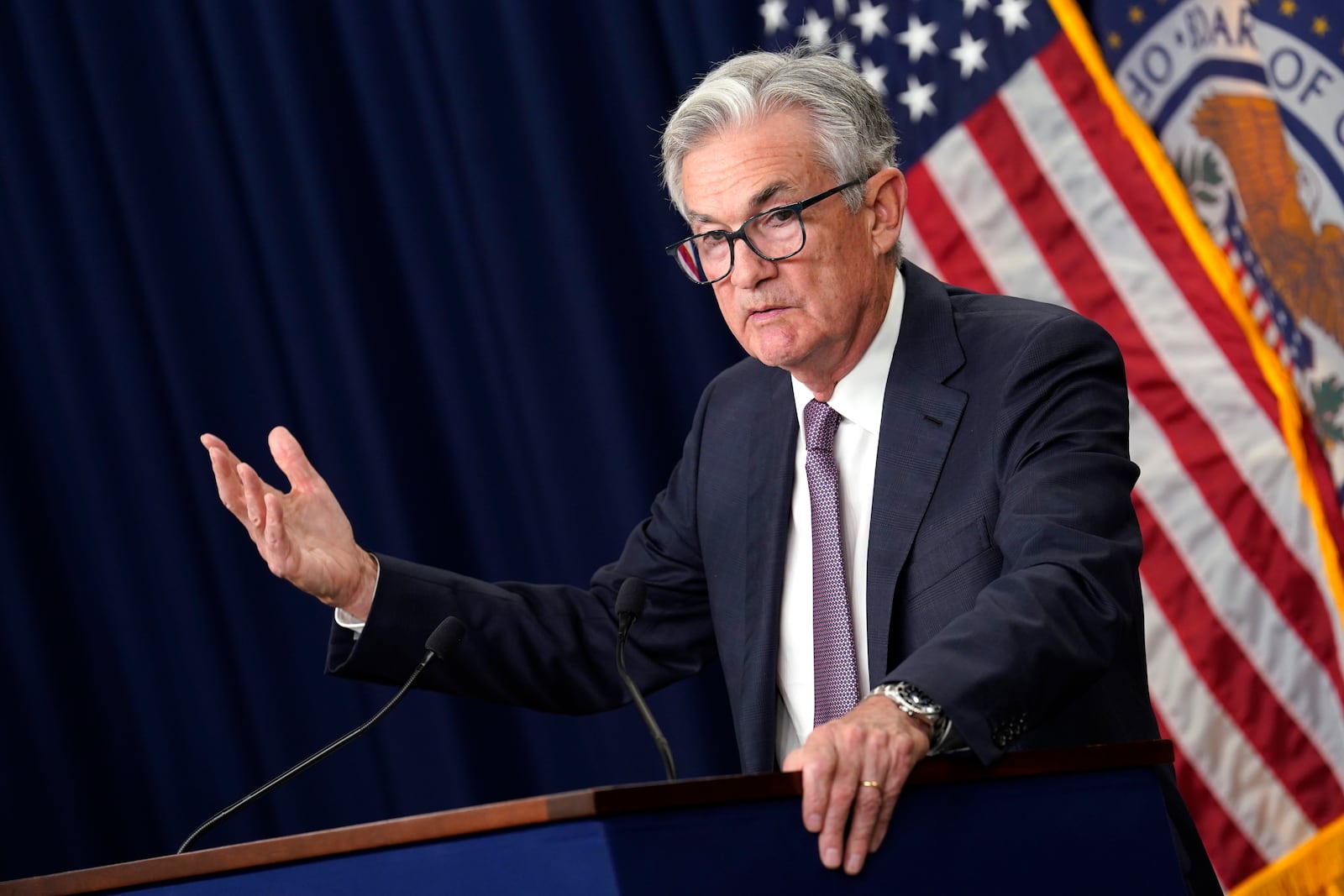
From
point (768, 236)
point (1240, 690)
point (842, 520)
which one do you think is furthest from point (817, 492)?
point (1240, 690)

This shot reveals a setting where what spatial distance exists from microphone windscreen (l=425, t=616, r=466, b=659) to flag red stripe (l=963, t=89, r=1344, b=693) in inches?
70.6

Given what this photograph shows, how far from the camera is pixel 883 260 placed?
7.02ft

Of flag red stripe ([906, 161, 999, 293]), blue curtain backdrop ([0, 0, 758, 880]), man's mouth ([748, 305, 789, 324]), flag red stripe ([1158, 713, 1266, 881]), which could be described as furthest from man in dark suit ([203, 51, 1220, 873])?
flag red stripe ([1158, 713, 1266, 881])

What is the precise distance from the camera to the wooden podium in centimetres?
114

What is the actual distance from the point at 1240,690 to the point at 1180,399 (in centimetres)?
61

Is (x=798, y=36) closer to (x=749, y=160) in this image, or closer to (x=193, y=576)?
(x=749, y=160)

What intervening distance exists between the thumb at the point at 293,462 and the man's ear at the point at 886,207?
0.88 metres

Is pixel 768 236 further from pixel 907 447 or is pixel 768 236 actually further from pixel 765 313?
pixel 907 447

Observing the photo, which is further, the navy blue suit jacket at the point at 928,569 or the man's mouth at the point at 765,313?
the man's mouth at the point at 765,313

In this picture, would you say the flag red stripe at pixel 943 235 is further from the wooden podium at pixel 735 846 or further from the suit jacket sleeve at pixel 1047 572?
the wooden podium at pixel 735 846

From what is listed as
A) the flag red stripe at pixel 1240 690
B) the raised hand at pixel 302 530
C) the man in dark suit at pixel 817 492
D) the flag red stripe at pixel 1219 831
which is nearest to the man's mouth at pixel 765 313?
the man in dark suit at pixel 817 492

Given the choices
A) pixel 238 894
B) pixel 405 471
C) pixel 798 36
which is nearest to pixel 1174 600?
pixel 798 36

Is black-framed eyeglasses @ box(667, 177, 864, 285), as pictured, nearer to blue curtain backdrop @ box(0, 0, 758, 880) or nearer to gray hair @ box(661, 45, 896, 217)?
gray hair @ box(661, 45, 896, 217)

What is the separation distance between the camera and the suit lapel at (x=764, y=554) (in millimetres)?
2012
